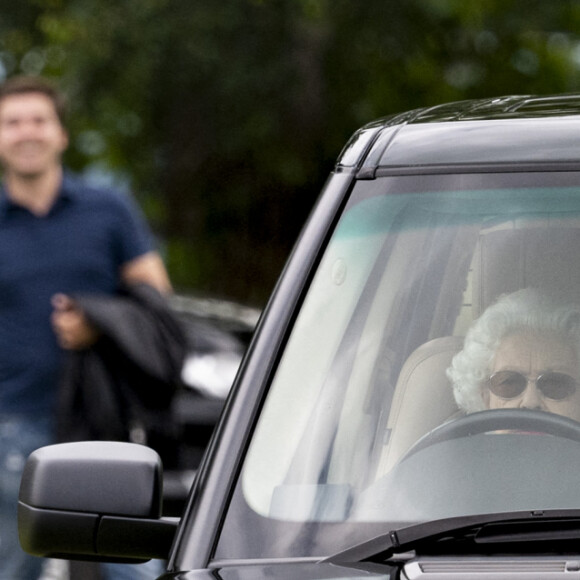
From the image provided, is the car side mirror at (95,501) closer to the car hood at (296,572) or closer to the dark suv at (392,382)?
the dark suv at (392,382)

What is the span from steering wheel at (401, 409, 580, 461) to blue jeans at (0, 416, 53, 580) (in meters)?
2.74

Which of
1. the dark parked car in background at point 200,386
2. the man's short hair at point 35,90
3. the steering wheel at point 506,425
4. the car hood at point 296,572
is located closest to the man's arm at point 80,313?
the man's short hair at point 35,90

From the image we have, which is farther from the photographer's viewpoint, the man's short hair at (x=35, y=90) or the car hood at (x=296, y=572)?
the man's short hair at (x=35, y=90)

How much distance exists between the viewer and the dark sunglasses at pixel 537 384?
2510 millimetres

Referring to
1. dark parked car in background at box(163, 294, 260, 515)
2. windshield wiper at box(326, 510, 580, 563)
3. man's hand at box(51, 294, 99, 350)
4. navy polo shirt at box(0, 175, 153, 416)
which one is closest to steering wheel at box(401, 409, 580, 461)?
windshield wiper at box(326, 510, 580, 563)

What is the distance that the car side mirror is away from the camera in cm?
243

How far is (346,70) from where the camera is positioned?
47.9 ft

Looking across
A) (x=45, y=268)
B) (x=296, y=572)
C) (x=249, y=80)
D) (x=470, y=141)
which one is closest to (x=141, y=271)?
(x=45, y=268)

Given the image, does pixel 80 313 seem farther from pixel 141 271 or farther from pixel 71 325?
pixel 141 271

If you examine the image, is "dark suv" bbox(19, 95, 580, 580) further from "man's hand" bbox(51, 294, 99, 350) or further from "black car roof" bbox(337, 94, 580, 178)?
"man's hand" bbox(51, 294, 99, 350)

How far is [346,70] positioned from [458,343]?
12249mm

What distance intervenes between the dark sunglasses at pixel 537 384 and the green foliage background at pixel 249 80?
10213 mm

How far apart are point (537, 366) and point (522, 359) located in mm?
37

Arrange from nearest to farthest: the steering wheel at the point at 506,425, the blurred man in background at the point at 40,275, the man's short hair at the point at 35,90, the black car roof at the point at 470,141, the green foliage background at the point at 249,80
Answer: the steering wheel at the point at 506,425 < the black car roof at the point at 470,141 < the blurred man in background at the point at 40,275 < the man's short hair at the point at 35,90 < the green foliage background at the point at 249,80
